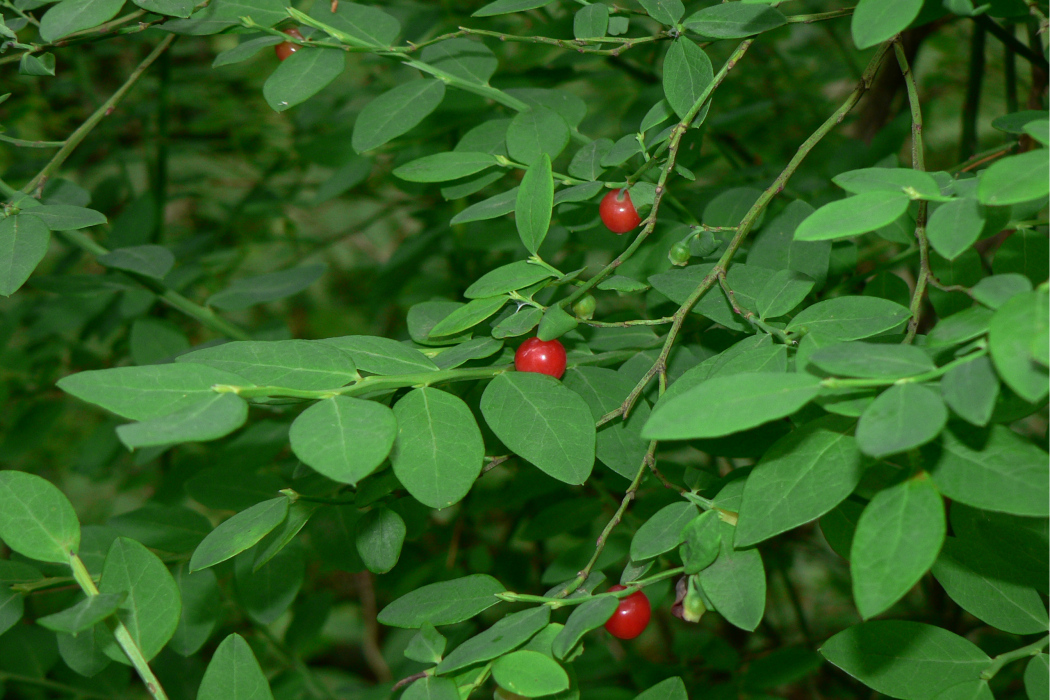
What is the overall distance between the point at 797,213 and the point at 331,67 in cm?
59

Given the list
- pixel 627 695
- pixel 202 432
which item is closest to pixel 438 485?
pixel 202 432

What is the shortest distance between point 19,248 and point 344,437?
0.54m

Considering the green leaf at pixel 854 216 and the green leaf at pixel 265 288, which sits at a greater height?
the green leaf at pixel 854 216

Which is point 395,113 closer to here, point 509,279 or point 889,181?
point 509,279

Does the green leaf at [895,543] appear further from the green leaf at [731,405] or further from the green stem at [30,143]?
the green stem at [30,143]

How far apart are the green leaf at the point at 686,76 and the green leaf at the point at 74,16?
1.95 feet

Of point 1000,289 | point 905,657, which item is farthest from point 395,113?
point 905,657

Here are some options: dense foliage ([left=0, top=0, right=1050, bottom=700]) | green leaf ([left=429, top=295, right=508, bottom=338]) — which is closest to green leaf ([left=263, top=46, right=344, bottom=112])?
dense foliage ([left=0, top=0, right=1050, bottom=700])

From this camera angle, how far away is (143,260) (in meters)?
1.28

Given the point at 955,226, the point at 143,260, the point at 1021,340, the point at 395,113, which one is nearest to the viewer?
the point at 1021,340

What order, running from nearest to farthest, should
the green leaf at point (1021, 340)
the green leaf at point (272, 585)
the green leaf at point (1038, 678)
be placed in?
the green leaf at point (1021, 340)
the green leaf at point (1038, 678)
the green leaf at point (272, 585)

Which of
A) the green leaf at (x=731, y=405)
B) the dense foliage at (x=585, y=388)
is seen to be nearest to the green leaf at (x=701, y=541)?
the dense foliage at (x=585, y=388)

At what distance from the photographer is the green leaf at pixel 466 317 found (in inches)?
32.9

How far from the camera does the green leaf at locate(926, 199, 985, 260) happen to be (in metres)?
0.63
